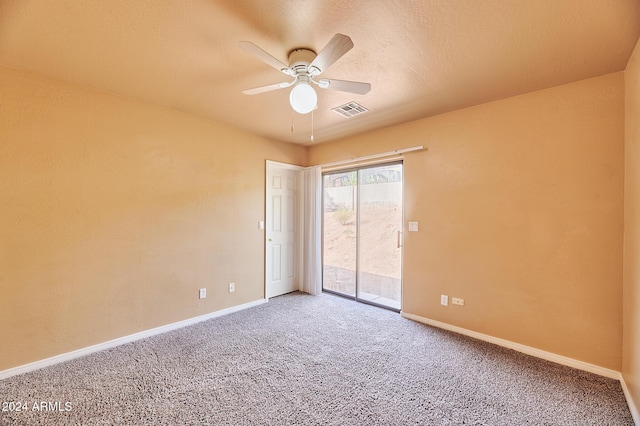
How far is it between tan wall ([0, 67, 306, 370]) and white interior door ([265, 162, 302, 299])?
0.55 m

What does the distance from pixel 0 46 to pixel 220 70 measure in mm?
1506

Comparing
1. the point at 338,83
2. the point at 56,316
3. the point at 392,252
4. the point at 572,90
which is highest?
the point at 572,90

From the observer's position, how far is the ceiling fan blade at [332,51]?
1449mm

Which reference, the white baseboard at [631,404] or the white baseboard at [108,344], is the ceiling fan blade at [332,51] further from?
the white baseboard at [108,344]

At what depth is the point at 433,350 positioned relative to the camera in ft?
8.51

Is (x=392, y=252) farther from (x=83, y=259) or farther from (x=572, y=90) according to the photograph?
(x=83, y=259)

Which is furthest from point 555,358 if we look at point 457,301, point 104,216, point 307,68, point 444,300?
point 104,216

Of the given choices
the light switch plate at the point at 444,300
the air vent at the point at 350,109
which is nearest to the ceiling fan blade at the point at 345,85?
the air vent at the point at 350,109

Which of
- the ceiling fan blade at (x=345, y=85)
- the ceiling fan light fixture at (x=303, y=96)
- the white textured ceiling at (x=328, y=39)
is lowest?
the ceiling fan light fixture at (x=303, y=96)

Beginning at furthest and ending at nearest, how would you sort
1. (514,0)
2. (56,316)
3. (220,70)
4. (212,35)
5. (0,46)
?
1. (56,316)
2. (220,70)
3. (0,46)
4. (212,35)
5. (514,0)

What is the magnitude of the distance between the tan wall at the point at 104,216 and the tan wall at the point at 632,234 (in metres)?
3.78

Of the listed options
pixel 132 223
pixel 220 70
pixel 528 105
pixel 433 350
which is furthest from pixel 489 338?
pixel 132 223

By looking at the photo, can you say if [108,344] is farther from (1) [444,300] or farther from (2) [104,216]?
(1) [444,300]

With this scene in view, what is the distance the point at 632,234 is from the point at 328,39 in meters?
2.58
